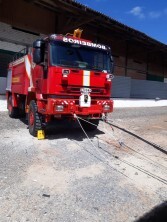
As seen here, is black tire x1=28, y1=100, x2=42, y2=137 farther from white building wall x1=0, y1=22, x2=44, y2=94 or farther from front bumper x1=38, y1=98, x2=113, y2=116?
white building wall x1=0, y1=22, x2=44, y2=94

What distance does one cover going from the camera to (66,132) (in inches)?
369

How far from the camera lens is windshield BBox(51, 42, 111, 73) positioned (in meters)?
7.70

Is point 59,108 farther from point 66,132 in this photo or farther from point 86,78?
point 66,132

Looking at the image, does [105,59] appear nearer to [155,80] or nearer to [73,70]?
[73,70]

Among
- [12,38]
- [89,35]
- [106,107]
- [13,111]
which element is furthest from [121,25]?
[106,107]

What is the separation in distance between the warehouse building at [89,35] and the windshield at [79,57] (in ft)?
18.0

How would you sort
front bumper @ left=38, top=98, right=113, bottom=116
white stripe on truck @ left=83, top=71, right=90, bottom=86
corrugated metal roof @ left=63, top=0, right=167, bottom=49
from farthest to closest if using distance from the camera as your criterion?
corrugated metal roof @ left=63, top=0, right=167, bottom=49 < white stripe on truck @ left=83, top=71, right=90, bottom=86 < front bumper @ left=38, top=98, right=113, bottom=116

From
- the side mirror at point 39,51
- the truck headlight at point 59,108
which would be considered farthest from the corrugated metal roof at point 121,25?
the truck headlight at point 59,108

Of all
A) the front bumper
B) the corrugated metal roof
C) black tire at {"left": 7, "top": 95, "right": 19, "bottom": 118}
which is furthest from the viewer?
the corrugated metal roof

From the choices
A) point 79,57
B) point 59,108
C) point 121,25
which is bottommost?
point 59,108

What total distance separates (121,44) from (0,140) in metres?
18.2

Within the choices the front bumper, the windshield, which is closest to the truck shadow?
the front bumper

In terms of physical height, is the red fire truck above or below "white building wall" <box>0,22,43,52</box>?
below

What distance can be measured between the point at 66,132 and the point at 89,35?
12776mm
